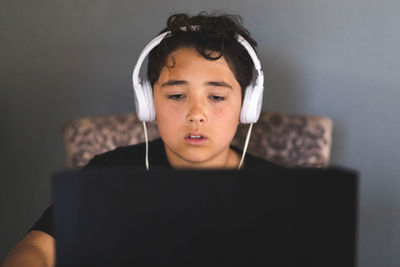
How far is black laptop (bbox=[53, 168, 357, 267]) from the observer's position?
50 cm

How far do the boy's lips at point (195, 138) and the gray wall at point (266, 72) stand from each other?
467 mm

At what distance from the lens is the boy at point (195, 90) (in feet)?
3.33

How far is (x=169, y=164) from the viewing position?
1229mm

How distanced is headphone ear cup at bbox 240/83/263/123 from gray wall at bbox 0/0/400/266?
37 centimetres

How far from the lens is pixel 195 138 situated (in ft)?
3.37

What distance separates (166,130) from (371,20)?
2.46 feet

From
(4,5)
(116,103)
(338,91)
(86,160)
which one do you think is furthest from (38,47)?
(338,91)

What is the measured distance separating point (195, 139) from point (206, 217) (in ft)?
1.71

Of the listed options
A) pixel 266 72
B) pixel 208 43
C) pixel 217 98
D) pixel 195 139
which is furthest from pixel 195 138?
pixel 266 72

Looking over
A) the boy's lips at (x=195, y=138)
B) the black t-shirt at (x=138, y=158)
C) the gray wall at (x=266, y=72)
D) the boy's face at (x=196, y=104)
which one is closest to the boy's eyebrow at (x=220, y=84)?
the boy's face at (x=196, y=104)

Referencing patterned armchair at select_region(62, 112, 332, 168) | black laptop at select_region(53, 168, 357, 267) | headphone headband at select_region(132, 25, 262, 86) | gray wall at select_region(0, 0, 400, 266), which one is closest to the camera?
black laptop at select_region(53, 168, 357, 267)

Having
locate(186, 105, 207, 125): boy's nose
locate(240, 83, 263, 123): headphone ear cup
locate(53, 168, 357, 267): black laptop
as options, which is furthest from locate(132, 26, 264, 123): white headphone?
locate(53, 168, 357, 267): black laptop

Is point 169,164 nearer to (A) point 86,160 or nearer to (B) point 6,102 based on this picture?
(A) point 86,160

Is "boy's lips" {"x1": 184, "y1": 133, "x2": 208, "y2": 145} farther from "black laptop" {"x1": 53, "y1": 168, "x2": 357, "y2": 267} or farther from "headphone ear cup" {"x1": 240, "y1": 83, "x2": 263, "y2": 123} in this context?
"black laptop" {"x1": 53, "y1": 168, "x2": 357, "y2": 267}
